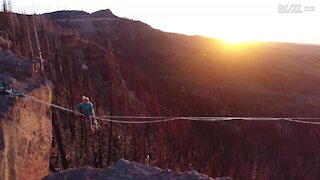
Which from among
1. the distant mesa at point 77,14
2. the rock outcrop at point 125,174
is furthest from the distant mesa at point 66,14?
the rock outcrop at point 125,174

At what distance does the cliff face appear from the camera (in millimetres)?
3992

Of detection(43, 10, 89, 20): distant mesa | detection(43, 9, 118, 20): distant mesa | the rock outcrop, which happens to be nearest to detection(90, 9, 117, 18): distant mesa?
detection(43, 9, 118, 20): distant mesa

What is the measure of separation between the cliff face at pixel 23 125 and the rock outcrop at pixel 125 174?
0.51 meters

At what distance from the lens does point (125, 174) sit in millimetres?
3555

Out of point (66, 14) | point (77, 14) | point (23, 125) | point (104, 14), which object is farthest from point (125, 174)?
point (104, 14)

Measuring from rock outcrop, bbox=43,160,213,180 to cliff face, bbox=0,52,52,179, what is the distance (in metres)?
0.51

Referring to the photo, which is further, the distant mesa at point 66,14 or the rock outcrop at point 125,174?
the distant mesa at point 66,14

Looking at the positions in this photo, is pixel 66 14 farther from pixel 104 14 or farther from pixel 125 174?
pixel 125 174

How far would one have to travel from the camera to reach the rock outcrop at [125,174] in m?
3.52

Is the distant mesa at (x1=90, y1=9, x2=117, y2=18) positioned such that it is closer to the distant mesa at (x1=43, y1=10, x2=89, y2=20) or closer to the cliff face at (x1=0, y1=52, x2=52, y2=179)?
the distant mesa at (x1=43, y1=10, x2=89, y2=20)

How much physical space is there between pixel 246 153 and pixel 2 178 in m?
17.4

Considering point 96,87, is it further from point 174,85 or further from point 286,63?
point 286,63

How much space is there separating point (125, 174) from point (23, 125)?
126cm

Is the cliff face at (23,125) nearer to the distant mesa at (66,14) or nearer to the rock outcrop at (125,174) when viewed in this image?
the rock outcrop at (125,174)
